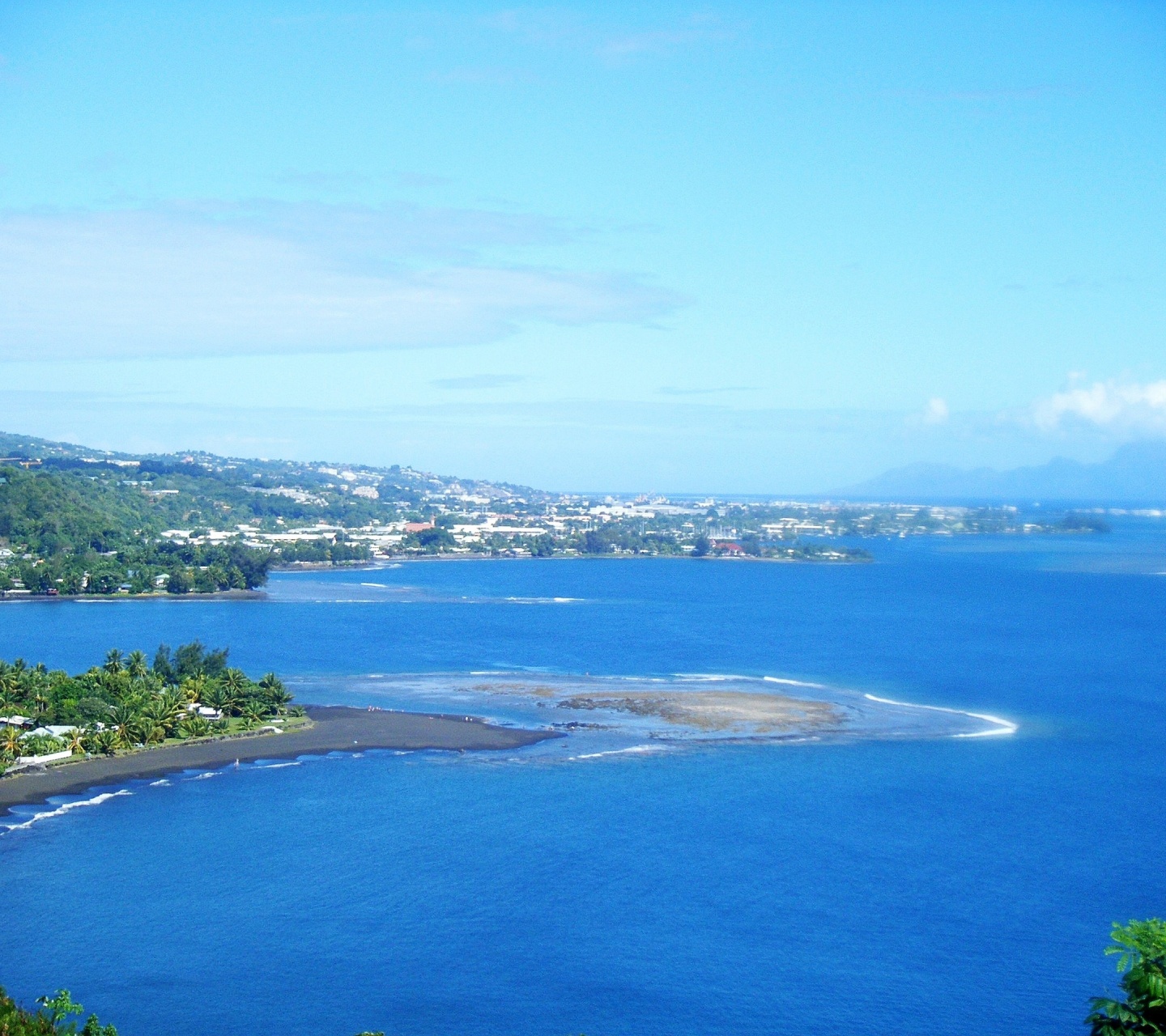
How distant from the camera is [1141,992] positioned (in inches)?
424

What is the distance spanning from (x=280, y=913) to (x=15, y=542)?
2472 inches

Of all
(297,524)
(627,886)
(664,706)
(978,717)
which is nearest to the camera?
(627,886)

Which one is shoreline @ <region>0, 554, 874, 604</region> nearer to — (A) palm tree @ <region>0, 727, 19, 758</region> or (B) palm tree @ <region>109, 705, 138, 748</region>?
(B) palm tree @ <region>109, 705, 138, 748</region>

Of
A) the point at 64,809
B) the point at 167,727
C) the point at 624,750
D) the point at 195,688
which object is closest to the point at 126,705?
the point at 167,727

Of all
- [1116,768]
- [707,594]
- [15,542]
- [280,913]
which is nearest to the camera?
[280,913]

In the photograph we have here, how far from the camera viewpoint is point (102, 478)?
108375mm

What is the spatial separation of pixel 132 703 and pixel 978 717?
2108 centimetres

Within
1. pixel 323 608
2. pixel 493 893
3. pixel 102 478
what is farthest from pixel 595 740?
pixel 102 478

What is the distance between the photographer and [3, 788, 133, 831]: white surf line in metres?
23.4

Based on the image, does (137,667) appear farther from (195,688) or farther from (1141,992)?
(1141,992)

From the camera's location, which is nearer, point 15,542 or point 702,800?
point 702,800

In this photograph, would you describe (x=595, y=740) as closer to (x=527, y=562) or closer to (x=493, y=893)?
(x=493, y=893)

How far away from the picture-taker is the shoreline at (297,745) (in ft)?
87.2

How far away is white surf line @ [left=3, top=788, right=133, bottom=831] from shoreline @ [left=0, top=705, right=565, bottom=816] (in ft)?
1.93
